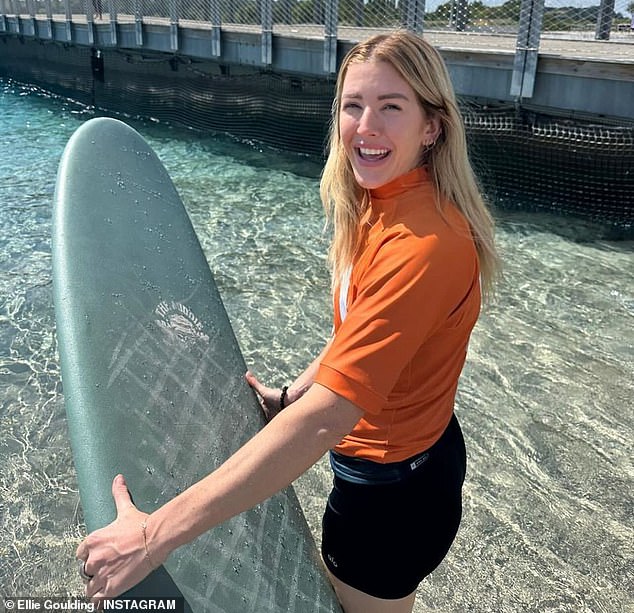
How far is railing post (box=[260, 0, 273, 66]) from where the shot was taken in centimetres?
1132

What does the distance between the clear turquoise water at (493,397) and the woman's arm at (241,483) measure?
152 cm

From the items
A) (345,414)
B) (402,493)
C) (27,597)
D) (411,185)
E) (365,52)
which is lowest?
(27,597)

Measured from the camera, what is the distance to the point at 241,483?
121cm

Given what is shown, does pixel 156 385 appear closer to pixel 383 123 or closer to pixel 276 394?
pixel 276 394

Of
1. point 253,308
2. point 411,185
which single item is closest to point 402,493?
point 411,185

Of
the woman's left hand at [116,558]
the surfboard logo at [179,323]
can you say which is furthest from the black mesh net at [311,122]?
the woman's left hand at [116,558]

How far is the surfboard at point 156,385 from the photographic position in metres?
1.69

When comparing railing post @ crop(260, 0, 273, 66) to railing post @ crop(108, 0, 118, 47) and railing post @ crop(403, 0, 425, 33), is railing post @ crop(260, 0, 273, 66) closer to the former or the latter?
railing post @ crop(403, 0, 425, 33)

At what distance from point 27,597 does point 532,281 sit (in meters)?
5.18

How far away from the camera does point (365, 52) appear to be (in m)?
1.46

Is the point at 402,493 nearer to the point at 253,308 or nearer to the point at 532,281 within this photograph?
the point at 253,308

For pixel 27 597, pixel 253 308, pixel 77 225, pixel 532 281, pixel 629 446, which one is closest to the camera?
pixel 77 225

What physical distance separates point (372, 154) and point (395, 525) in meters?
0.96

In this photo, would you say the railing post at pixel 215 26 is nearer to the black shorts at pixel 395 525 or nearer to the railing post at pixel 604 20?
the railing post at pixel 604 20
